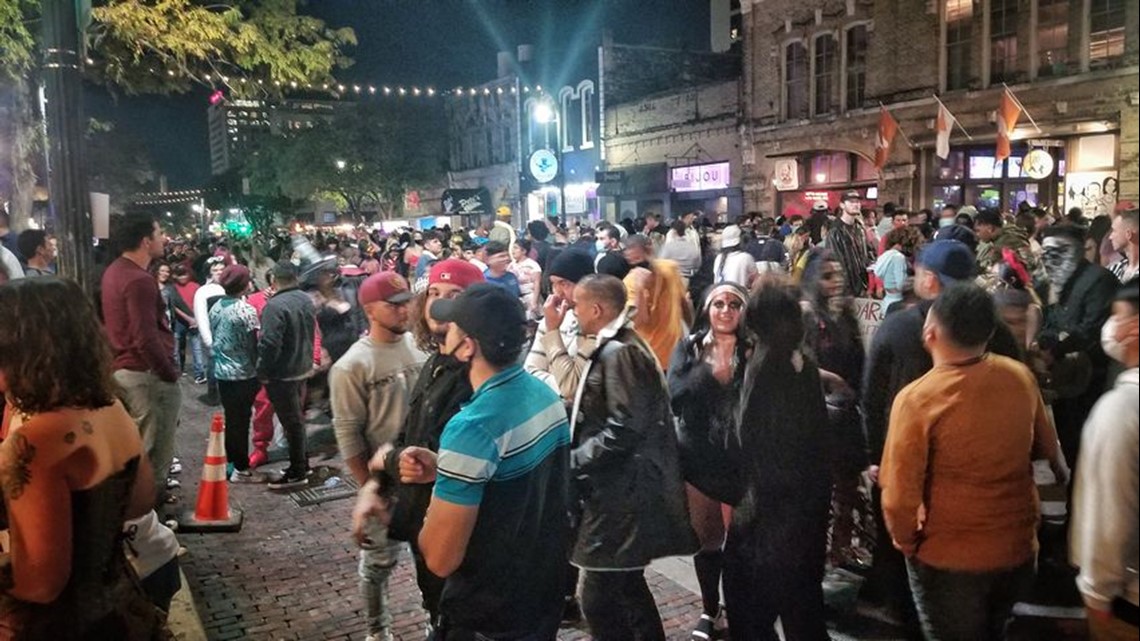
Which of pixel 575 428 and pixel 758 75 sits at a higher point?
pixel 758 75

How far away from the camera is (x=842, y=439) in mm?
4934

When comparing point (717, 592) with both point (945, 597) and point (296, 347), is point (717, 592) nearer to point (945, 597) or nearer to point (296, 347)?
point (945, 597)

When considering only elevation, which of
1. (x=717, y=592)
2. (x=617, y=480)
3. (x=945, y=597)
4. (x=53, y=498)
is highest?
(x=53, y=498)

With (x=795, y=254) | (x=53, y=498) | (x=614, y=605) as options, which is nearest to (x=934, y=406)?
(x=614, y=605)

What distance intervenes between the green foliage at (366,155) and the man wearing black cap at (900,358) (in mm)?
44827

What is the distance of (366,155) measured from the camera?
46969 millimetres

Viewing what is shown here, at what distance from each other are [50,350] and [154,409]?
13.2 feet

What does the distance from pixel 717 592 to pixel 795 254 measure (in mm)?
8120

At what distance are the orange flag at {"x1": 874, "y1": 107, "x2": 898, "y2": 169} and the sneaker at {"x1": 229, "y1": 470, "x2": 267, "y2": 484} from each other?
17.5 m

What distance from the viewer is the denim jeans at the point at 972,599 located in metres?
3.27

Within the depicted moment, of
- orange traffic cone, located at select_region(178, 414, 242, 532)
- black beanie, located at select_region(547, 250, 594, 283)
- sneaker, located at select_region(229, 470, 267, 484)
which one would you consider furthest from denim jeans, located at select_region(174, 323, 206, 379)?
black beanie, located at select_region(547, 250, 594, 283)

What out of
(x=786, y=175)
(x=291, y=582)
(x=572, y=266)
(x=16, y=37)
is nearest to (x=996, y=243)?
(x=572, y=266)

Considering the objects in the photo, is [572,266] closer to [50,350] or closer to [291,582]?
[50,350]

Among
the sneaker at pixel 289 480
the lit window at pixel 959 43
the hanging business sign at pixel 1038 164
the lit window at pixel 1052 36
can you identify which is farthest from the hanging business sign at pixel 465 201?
the sneaker at pixel 289 480
